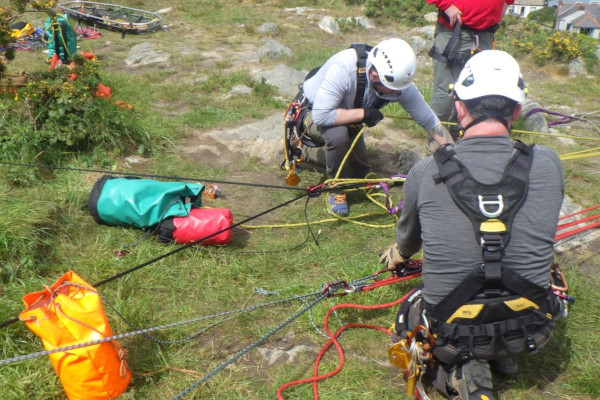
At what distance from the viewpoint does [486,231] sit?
2104 millimetres

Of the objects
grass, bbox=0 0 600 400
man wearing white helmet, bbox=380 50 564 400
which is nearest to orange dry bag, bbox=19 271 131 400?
grass, bbox=0 0 600 400

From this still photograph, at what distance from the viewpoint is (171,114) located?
6887 mm

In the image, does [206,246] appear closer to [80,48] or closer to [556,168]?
[556,168]

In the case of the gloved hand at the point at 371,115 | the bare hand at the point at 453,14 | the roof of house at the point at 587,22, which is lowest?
the roof of house at the point at 587,22

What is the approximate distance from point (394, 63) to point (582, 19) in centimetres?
5129

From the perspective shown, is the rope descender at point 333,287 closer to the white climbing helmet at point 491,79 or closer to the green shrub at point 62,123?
the white climbing helmet at point 491,79

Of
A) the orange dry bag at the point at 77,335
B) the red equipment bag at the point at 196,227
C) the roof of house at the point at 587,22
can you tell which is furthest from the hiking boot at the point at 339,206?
the roof of house at the point at 587,22

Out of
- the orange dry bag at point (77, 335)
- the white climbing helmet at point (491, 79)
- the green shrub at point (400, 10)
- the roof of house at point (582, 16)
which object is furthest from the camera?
the roof of house at point (582, 16)

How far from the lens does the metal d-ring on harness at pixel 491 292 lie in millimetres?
2115

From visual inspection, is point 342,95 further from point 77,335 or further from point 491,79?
point 77,335

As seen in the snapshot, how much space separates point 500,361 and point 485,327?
0.50 m

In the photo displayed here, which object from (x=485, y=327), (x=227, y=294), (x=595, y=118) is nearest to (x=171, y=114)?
(x=227, y=294)

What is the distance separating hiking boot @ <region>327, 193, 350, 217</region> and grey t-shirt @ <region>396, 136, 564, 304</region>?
91.1 inches

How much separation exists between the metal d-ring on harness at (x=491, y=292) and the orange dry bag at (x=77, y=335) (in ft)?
5.48
